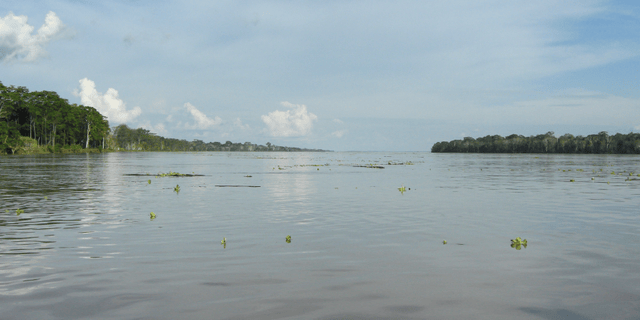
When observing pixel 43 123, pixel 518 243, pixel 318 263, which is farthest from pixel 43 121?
pixel 518 243

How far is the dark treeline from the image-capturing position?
117 meters

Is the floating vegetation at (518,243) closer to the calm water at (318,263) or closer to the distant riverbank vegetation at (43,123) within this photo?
the calm water at (318,263)

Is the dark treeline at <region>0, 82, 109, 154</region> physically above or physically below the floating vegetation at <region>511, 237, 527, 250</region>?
above

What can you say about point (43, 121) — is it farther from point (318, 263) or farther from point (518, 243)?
point (518, 243)

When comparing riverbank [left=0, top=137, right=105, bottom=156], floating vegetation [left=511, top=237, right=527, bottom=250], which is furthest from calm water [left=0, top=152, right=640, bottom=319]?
riverbank [left=0, top=137, right=105, bottom=156]

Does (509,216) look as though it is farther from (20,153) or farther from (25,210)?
(20,153)

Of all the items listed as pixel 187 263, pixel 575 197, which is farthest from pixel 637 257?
pixel 575 197

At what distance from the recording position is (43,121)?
460ft

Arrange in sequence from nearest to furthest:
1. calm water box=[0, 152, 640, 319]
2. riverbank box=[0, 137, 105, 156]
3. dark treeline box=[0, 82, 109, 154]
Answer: calm water box=[0, 152, 640, 319]
dark treeline box=[0, 82, 109, 154]
riverbank box=[0, 137, 105, 156]

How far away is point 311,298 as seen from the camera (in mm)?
8273

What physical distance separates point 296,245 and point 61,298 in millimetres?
6538

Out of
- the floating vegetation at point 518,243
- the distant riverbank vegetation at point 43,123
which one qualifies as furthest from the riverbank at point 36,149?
the floating vegetation at point 518,243

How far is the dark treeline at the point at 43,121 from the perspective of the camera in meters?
117

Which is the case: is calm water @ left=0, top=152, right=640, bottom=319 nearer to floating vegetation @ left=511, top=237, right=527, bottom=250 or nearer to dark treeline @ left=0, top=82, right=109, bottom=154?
floating vegetation @ left=511, top=237, right=527, bottom=250
